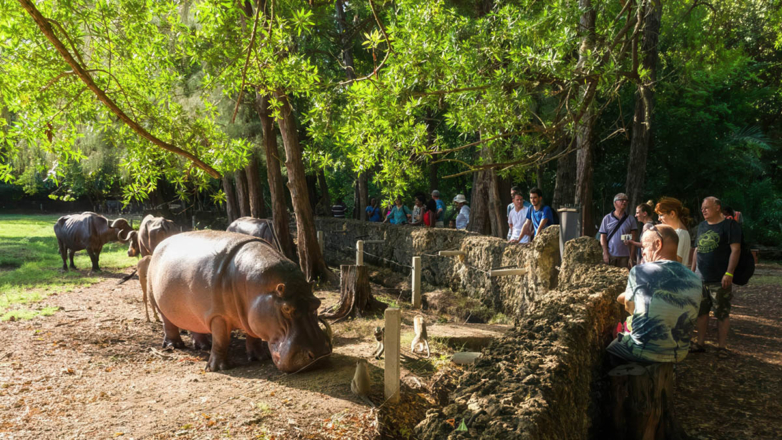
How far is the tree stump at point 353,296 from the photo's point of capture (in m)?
9.15

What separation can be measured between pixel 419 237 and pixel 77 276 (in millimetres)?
8854

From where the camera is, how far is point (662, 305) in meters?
4.26

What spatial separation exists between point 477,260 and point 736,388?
5283 millimetres

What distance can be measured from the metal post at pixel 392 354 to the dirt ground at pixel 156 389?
213 millimetres

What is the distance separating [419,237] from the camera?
43.0 feet

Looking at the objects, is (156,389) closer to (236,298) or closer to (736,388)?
(236,298)

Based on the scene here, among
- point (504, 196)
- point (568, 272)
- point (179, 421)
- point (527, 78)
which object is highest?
point (527, 78)

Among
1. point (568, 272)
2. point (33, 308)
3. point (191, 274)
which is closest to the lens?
point (191, 274)

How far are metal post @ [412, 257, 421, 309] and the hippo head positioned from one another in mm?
4340

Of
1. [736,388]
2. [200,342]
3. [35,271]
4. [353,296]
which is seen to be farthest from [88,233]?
[736,388]

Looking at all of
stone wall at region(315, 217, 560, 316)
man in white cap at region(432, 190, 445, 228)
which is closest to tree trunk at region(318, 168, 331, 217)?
stone wall at region(315, 217, 560, 316)

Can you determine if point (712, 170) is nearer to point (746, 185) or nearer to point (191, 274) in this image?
point (746, 185)

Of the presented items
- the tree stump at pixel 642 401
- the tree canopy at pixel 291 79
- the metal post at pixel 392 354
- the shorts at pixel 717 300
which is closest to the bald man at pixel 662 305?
the tree stump at pixel 642 401

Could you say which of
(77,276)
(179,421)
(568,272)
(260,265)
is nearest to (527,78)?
(568,272)
